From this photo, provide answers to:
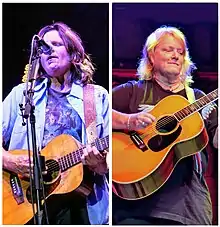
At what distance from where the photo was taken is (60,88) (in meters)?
3.16

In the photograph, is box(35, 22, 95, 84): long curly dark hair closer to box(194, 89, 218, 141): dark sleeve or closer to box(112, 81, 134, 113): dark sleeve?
box(112, 81, 134, 113): dark sleeve

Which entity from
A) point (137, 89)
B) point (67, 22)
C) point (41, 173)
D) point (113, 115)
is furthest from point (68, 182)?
point (67, 22)

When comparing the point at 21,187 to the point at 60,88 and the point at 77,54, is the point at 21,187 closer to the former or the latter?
the point at 60,88

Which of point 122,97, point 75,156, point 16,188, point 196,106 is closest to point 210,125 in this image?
point 196,106

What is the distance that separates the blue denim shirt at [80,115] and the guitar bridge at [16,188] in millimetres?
172

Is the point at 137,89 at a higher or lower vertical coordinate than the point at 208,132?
higher

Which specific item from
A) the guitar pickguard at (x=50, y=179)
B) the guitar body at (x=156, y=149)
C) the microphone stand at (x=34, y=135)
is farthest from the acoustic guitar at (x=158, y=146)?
the microphone stand at (x=34, y=135)

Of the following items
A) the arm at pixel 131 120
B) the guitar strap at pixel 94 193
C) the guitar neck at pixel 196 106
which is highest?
the guitar neck at pixel 196 106

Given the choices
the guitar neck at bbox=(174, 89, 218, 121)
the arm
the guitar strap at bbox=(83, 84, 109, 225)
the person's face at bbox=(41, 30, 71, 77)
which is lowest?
the guitar strap at bbox=(83, 84, 109, 225)

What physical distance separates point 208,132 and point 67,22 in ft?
3.34

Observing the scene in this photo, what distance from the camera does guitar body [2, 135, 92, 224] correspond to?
123 inches

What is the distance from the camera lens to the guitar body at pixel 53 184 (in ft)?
10.2

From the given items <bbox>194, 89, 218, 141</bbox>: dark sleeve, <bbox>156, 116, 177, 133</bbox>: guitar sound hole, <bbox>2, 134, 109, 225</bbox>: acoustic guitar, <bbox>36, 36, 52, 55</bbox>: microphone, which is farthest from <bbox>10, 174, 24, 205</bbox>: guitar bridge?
<bbox>194, 89, 218, 141</bbox>: dark sleeve

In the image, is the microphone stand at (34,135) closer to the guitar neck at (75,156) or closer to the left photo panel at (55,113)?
the left photo panel at (55,113)
